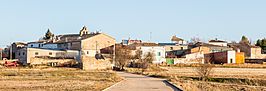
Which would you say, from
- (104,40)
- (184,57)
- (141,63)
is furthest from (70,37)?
(141,63)

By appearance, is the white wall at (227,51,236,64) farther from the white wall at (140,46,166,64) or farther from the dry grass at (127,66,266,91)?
the dry grass at (127,66,266,91)

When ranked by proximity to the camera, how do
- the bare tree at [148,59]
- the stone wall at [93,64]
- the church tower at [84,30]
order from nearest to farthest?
1. the stone wall at [93,64]
2. the bare tree at [148,59]
3. the church tower at [84,30]

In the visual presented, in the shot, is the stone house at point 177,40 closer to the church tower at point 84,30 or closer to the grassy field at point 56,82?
the church tower at point 84,30

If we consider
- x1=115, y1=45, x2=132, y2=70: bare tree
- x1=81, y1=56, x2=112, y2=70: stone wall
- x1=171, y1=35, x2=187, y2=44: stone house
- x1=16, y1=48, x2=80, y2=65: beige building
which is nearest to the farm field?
x1=115, y1=45, x2=132, y2=70: bare tree

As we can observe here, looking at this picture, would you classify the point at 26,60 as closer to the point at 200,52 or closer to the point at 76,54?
the point at 76,54

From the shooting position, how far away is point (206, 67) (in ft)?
154

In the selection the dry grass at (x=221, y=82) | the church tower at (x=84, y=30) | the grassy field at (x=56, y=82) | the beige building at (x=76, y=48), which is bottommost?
the dry grass at (x=221, y=82)

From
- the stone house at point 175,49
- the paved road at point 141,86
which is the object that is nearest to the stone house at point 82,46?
the stone house at point 175,49

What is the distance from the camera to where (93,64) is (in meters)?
73.4

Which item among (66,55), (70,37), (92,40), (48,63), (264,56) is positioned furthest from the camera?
(70,37)

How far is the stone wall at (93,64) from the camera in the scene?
71613mm

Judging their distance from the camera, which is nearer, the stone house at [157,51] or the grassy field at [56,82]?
the grassy field at [56,82]

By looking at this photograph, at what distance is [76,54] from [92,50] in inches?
274

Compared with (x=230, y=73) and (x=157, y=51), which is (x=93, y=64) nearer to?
(x=230, y=73)
